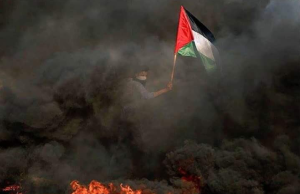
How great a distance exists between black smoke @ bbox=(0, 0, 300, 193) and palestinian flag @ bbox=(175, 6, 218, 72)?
94.2 inches

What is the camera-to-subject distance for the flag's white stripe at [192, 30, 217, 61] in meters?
15.2

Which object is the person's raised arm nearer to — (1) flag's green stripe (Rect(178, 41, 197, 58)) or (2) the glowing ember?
(1) flag's green stripe (Rect(178, 41, 197, 58))

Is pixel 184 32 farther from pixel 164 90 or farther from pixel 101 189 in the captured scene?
pixel 101 189

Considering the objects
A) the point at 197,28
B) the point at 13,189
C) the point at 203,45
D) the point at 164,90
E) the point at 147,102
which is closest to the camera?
the point at 203,45

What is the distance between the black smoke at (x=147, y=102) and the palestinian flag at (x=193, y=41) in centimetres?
239

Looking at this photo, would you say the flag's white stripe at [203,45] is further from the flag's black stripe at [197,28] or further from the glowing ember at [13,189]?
the glowing ember at [13,189]

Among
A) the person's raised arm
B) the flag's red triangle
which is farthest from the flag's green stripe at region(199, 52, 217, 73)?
the person's raised arm

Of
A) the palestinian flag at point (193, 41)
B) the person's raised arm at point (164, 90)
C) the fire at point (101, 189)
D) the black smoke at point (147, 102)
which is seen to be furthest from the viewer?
the person's raised arm at point (164, 90)

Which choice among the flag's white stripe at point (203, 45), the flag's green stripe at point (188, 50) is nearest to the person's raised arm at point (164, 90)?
the flag's green stripe at point (188, 50)

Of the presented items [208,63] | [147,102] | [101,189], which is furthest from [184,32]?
[101,189]

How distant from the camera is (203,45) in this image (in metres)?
15.3

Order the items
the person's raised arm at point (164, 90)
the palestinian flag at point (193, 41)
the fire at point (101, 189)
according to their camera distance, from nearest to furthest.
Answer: the palestinian flag at point (193, 41)
the fire at point (101, 189)
the person's raised arm at point (164, 90)

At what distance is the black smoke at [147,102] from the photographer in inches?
637

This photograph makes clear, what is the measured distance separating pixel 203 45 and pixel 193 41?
1.78 feet
